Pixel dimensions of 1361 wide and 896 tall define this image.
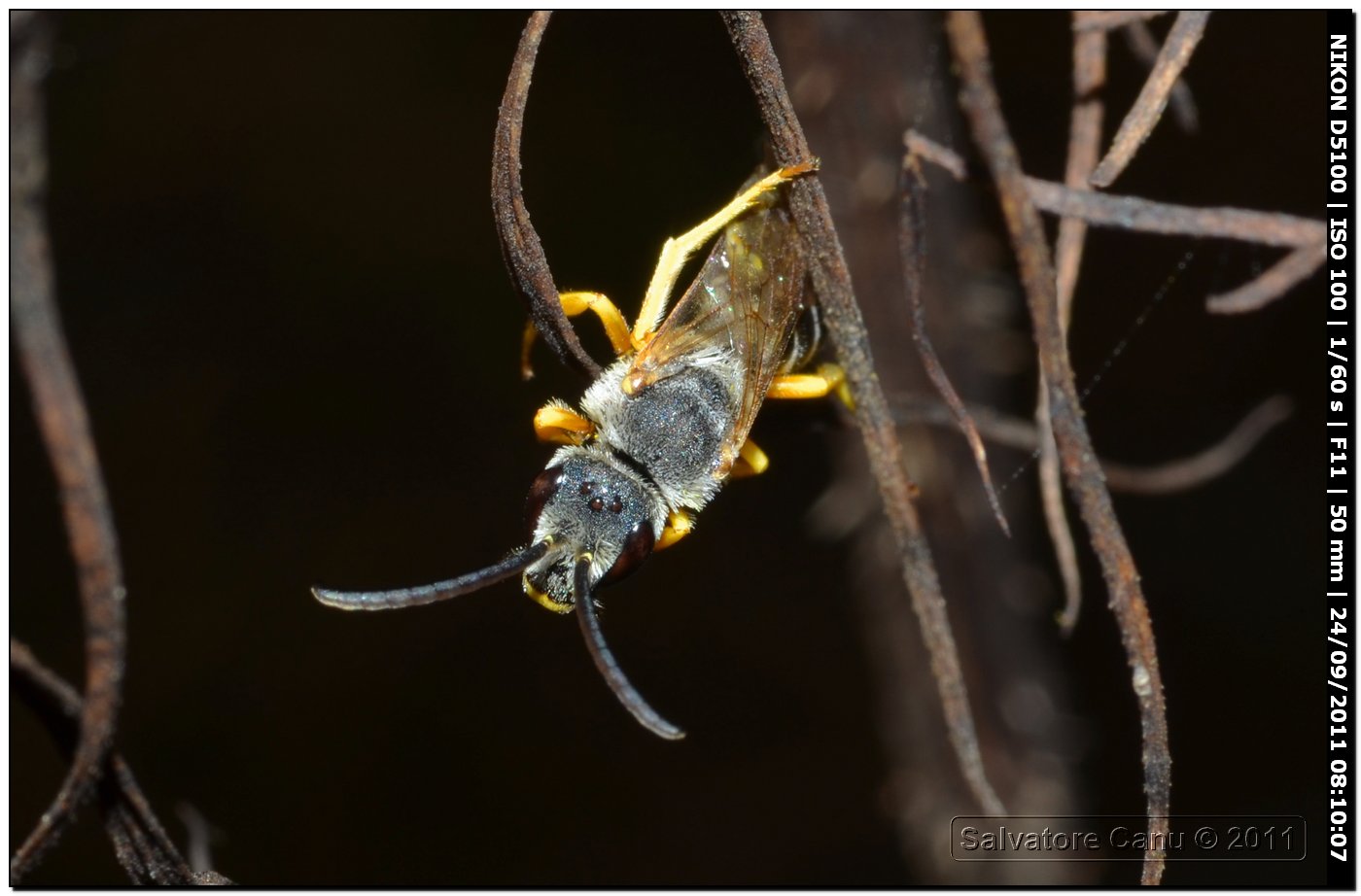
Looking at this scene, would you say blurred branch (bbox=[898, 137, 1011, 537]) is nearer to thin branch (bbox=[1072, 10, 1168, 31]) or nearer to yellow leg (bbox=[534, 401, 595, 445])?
thin branch (bbox=[1072, 10, 1168, 31])

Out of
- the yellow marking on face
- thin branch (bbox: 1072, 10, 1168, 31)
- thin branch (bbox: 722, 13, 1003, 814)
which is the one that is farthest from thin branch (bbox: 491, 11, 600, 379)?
thin branch (bbox: 1072, 10, 1168, 31)

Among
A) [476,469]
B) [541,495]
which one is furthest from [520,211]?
[476,469]

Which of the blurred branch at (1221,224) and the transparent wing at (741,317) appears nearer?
the blurred branch at (1221,224)

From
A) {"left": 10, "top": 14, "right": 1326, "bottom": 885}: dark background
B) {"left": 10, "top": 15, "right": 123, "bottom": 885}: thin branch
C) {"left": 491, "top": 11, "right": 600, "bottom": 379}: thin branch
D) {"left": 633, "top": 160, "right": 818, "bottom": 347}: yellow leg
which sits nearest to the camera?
{"left": 10, "top": 15, "right": 123, "bottom": 885}: thin branch

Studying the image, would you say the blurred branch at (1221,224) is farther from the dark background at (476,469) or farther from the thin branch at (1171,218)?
the dark background at (476,469)

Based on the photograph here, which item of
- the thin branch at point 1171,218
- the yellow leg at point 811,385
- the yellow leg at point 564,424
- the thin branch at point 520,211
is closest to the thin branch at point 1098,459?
the yellow leg at point 811,385

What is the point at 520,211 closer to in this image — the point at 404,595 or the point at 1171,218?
the point at 404,595
